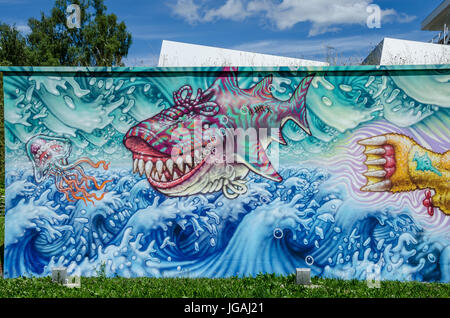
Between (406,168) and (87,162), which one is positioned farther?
(87,162)

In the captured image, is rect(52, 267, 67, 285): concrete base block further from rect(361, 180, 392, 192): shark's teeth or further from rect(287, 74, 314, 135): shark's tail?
rect(361, 180, 392, 192): shark's teeth

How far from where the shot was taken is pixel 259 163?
16.5 ft

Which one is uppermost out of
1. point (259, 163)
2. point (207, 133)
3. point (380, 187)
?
point (207, 133)

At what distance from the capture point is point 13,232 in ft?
16.6

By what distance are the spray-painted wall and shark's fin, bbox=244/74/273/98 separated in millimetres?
18

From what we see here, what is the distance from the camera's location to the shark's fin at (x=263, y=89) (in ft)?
16.4

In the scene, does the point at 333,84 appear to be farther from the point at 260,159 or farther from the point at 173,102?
the point at 173,102

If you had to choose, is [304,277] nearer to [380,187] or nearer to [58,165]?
[380,187]

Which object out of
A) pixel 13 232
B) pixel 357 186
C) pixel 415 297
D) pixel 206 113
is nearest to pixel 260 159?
pixel 206 113

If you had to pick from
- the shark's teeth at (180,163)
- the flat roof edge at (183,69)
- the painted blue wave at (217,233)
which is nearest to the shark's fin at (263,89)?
the flat roof edge at (183,69)

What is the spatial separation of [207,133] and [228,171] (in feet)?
1.81

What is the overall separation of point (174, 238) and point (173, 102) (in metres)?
1.72
